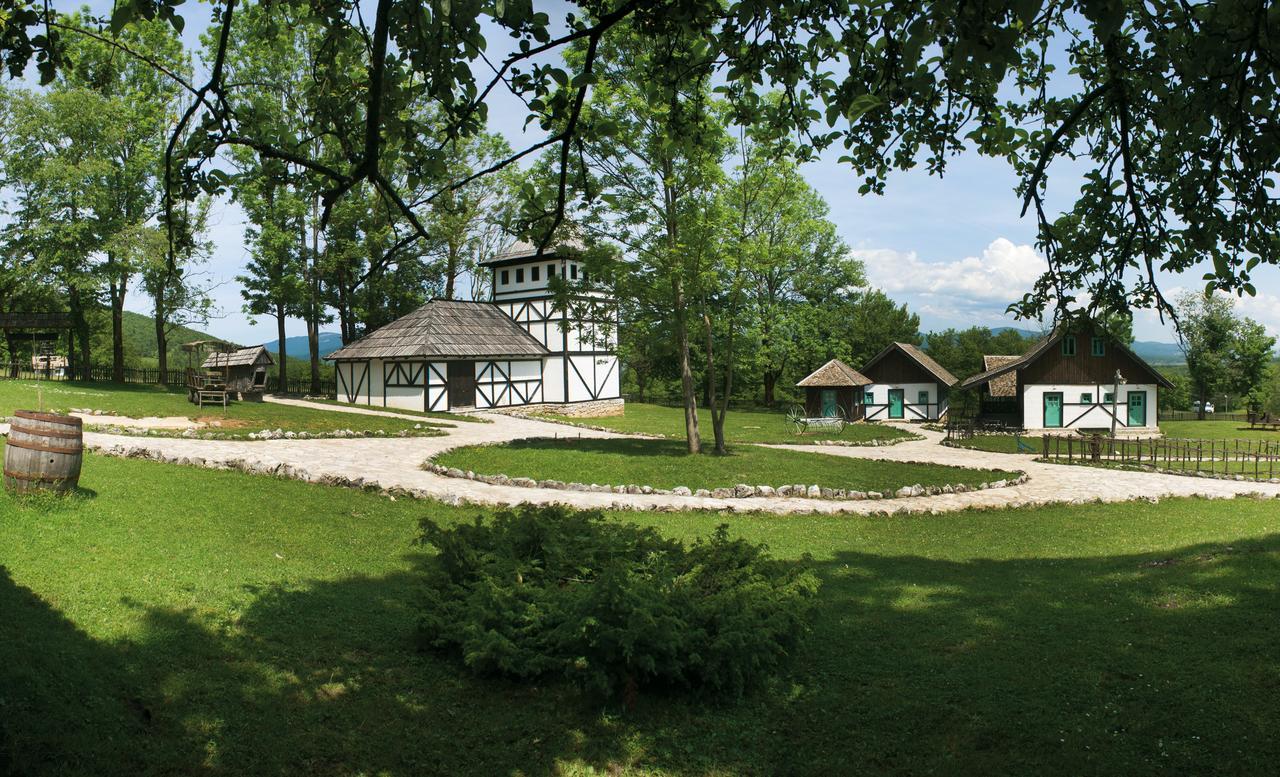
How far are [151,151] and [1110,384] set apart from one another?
4485cm

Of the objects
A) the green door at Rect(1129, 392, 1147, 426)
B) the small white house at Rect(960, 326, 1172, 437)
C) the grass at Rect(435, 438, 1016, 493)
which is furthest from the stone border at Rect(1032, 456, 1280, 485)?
the green door at Rect(1129, 392, 1147, 426)

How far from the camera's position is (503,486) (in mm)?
15984

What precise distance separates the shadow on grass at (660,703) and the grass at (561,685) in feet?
0.06

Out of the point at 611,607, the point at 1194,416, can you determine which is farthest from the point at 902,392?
the point at 611,607

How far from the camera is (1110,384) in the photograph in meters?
39.7

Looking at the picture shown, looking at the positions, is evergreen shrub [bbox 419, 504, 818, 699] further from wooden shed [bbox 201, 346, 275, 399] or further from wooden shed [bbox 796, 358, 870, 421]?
wooden shed [bbox 796, 358, 870, 421]

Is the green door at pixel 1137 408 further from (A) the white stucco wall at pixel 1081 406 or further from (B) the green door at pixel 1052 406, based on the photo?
(B) the green door at pixel 1052 406

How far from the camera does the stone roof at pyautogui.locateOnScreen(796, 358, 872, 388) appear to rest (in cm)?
4312

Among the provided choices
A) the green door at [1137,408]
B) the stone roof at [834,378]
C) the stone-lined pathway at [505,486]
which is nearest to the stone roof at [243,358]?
the stone-lined pathway at [505,486]

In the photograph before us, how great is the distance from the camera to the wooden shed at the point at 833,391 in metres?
43.3

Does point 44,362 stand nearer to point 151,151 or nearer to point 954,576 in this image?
point 151,151

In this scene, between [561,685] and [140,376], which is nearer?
[561,685]

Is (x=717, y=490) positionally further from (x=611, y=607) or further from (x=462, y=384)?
(x=462, y=384)

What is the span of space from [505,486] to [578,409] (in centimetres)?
2411
